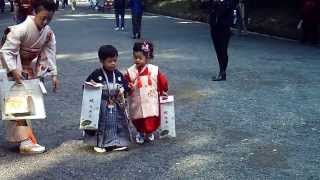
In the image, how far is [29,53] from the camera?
562 cm

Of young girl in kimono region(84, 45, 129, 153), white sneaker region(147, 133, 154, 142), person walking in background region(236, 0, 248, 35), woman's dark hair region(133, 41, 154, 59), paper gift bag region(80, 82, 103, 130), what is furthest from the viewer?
person walking in background region(236, 0, 248, 35)

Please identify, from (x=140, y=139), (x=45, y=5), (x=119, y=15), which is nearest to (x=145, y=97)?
(x=140, y=139)

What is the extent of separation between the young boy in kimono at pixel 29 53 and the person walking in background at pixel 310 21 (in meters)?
11.0

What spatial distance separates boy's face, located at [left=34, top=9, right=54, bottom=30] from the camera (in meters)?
5.39

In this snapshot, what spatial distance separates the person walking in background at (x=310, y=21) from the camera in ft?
50.5

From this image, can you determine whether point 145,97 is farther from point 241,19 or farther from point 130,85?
point 241,19

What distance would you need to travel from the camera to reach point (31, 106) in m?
5.48

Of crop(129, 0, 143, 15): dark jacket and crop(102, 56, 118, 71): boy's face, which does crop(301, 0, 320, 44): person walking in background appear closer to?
crop(129, 0, 143, 15): dark jacket

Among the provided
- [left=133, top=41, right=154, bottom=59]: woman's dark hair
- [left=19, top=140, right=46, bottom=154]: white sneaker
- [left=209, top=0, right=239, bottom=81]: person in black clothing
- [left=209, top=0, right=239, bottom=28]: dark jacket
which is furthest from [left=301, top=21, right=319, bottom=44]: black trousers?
[left=19, top=140, right=46, bottom=154]: white sneaker

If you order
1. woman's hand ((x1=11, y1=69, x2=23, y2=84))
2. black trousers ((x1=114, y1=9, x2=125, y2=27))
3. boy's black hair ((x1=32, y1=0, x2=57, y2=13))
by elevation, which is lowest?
black trousers ((x1=114, y1=9, x2=125, y2=27))

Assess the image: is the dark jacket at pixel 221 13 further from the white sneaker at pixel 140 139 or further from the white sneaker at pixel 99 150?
the white sneaker at pixel 99 150

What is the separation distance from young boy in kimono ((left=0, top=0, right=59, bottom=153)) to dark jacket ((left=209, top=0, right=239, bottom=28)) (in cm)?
389

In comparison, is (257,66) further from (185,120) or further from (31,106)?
(31,106)

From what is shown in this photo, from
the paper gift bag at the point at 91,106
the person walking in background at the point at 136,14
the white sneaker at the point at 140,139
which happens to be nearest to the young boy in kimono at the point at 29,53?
the paper gift bag at the point at 91,106
